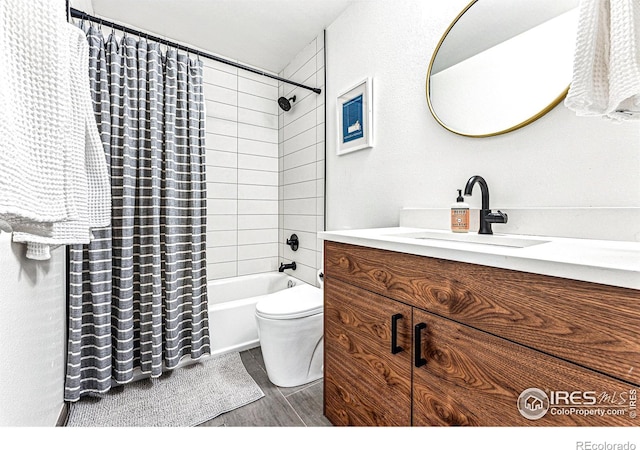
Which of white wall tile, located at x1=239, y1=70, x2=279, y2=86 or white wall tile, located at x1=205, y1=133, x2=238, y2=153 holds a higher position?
white wall tile, located at x1=239, y1=70, x2=279, y2=86

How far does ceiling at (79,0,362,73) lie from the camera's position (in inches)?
71.0

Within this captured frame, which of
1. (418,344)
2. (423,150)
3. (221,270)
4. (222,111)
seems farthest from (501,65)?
(221,270)

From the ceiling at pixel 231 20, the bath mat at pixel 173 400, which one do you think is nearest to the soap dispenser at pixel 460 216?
the bath mat at pixel 173 400

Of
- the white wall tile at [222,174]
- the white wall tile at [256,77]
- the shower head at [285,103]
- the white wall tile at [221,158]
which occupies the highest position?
the white wall tile at [256,77]

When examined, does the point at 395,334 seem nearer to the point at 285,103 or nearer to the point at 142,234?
the point at 142,234

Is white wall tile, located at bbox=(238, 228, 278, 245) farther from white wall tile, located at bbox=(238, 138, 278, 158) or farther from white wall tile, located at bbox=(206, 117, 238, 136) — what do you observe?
white wall tile, located at bbox=(206, 117, 238, 136)

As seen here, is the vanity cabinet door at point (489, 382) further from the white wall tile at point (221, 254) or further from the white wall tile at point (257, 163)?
the white wall tile at point (257, 163)

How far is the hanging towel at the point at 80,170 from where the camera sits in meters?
0.64

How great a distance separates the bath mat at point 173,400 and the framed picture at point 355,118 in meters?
1.50

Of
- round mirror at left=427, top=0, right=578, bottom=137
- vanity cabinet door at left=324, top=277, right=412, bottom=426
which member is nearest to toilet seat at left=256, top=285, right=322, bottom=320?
vanity cabinet door at left=324, top=277, right=412, bottom=426

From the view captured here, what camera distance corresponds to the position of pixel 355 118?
5.76 feet

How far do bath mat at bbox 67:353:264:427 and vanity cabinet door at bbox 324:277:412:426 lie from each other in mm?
545

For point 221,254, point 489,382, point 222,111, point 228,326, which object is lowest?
point 228,326

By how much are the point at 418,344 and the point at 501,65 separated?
3.57 feet
